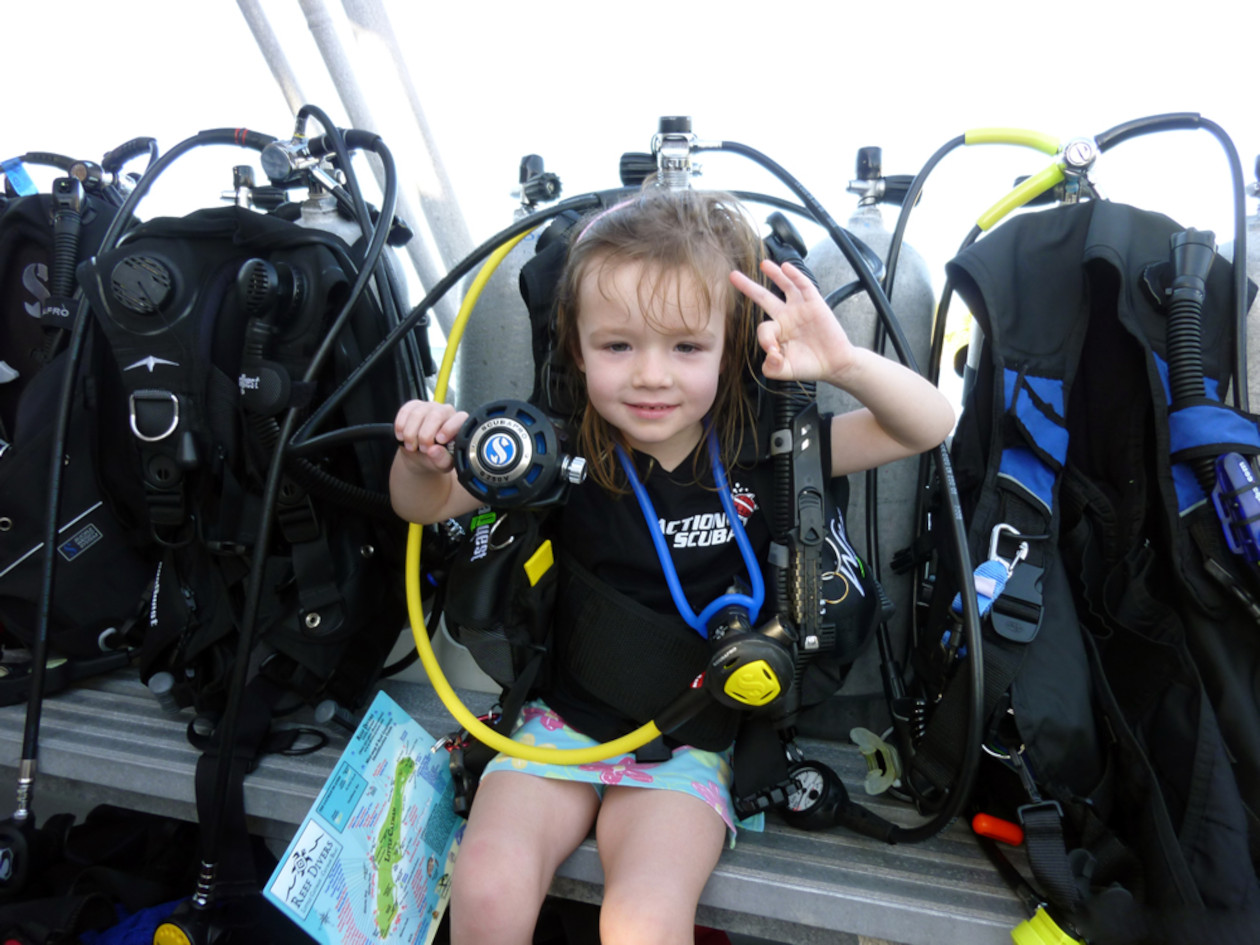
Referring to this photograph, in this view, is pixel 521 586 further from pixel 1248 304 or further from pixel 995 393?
pixel 1248 304

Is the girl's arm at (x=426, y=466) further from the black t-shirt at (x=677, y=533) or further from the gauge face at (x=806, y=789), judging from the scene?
the gauge face at (x=806, y=789)

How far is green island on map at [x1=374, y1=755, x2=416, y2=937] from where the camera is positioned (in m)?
1.05

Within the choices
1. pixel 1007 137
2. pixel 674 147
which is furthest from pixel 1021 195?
pixel 674 147

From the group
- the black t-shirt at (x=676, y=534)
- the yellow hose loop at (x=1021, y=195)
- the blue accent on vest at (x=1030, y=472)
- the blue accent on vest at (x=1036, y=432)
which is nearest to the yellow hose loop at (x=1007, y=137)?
the yellow hose loop at (x=1021, y=195)

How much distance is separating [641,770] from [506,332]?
93cm

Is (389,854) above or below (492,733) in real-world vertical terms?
below

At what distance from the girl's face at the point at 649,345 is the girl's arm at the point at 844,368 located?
99 millimetres

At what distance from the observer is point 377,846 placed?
1.08 metres

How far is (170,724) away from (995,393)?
1642mm

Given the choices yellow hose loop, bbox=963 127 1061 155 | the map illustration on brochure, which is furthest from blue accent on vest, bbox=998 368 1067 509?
the map illustration on brochure

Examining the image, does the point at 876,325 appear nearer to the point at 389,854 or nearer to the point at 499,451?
the point at 499,451

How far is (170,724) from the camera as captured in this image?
1.48 meters

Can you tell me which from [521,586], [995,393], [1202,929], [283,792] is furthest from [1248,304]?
[283,792]

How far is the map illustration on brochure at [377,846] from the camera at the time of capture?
3.17 ft
